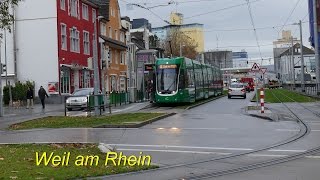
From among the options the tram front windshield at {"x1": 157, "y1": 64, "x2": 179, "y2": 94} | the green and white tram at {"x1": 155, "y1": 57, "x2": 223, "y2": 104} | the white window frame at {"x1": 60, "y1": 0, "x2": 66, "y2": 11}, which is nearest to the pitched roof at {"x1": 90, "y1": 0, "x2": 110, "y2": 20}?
the white window frame at {"x1": 60, "y1": 0, "x2": 66, "y2": 11}

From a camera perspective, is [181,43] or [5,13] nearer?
[5,13]

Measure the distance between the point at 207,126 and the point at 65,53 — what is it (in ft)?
104

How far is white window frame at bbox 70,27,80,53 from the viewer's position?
51.9 metres

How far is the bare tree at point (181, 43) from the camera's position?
9569 centimetres

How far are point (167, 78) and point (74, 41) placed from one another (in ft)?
62.8

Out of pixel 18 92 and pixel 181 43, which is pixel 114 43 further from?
pixel 181 43

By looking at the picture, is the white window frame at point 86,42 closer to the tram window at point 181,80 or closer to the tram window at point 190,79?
the tram window at point 190,79

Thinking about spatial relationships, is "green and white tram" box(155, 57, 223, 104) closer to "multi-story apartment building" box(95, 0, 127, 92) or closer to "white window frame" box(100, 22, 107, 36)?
"multi-story apartment building" box(95, 0, 127, 92)

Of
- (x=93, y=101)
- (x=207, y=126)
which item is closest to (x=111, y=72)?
(x=93, y=101)

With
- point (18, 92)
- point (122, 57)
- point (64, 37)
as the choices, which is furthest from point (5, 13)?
point (122, 57)

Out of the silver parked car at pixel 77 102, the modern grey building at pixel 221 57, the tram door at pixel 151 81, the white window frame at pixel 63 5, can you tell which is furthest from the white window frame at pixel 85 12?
the modern grey building at pixel 221 57

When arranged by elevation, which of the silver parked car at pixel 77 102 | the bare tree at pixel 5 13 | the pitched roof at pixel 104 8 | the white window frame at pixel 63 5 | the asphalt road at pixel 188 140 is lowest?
the asphalt road at pixel 188 140

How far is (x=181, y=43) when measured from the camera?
9412 centimetres

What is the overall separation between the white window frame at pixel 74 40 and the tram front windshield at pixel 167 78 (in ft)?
57.2
